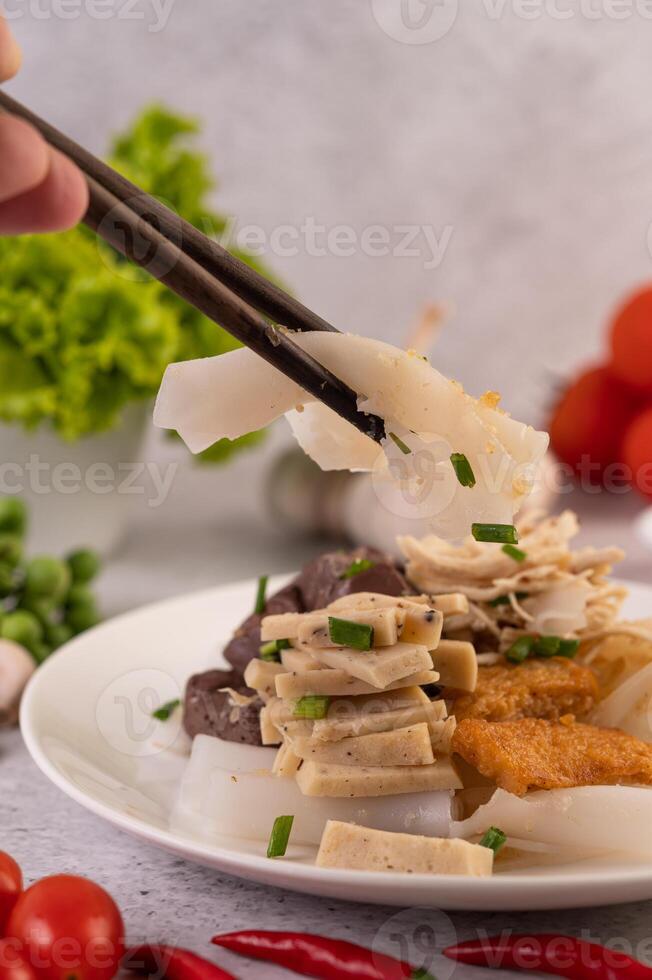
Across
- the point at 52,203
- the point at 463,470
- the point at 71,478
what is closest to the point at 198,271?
the point at 52,203

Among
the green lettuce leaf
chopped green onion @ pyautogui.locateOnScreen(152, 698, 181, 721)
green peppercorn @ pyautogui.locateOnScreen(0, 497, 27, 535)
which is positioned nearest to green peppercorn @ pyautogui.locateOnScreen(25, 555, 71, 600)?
green peppercorn @ pyautogui.locateOnScreen(0, 497, 27, 535)

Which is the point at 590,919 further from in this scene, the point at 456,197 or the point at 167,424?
the point at 456,197

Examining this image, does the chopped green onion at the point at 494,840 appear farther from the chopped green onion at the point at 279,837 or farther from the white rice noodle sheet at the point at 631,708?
the white rice noodle sheet at the point at 631,708

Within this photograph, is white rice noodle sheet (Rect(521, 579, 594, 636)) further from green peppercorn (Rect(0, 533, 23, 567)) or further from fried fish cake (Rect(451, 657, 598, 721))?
green peppercorn (Rect(0, 533, 23, 567))

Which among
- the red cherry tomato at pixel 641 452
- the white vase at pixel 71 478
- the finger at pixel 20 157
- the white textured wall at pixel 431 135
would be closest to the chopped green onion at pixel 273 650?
the finger at pixel 20 157

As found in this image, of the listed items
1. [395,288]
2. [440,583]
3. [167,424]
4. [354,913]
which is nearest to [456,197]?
[395,288]

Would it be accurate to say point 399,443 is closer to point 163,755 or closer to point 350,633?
point 350,633
